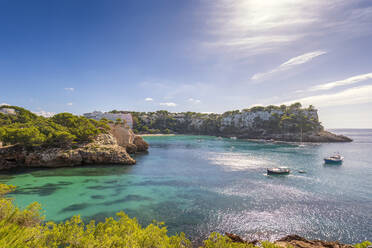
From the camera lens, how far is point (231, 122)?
13850 centimetres

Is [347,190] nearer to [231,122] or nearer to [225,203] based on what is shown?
[225,203]

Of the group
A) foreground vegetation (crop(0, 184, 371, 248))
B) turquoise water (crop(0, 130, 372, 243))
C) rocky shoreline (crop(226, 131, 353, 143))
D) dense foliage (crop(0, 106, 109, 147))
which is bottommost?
turquoise water (crop(0, 130, 372, 243))

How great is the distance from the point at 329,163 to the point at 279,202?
3375 centimetres

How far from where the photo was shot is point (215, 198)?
942 inches

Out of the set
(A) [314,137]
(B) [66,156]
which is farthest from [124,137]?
(A) [314,137]

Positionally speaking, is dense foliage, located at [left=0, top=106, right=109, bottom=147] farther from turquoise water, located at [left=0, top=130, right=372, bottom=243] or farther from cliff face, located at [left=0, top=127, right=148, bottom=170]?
turquoise water, located at [left=0, top=130, right=372, bottom=243]

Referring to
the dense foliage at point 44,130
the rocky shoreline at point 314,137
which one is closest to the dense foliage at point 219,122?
the rocky shoreline at point 314,137

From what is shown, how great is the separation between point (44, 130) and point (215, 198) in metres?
38.1

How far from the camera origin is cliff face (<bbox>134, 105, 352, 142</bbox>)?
105875 millimetres

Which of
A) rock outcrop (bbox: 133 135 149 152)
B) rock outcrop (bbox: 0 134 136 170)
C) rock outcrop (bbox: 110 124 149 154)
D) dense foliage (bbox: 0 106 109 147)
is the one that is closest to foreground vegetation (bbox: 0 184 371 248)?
rock outcrop (bbox: 0 134 136 170)

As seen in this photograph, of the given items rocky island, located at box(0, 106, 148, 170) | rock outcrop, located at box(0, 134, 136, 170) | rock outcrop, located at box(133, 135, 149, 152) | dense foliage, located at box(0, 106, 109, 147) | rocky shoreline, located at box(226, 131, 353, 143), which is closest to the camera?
dense foliage, located at box(0, 106, 109, 147)

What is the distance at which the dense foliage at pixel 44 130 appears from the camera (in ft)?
114

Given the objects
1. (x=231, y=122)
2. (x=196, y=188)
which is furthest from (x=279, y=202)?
(x=231, y=122)

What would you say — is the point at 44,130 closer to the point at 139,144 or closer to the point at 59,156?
the point at 59,156
